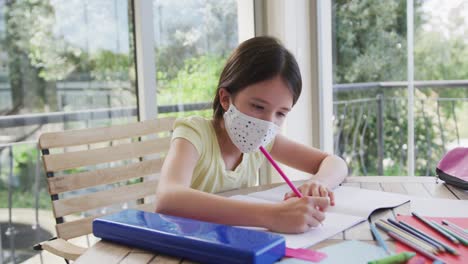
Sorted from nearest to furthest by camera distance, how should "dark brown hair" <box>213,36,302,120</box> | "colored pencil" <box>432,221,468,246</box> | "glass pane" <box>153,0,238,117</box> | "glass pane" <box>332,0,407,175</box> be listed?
"colored pencil" <box>432,221,468,246</box> < "dark brown hair" <box>213,36,302,120</box> < "glass pane" <box>153,0,238,117</box> < "glass pane" <box>332,0,407,175</box>

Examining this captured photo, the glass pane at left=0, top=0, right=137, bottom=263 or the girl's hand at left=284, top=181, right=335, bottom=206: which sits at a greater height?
the glass pane at left=0, top=0, right=137, bottom=263

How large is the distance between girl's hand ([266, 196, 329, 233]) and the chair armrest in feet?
1.57

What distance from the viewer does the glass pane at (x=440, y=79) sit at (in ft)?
9.43

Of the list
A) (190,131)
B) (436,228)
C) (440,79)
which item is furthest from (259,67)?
(440,79)

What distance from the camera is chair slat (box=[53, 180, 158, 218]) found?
1.35 m

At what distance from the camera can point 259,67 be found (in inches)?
47.4

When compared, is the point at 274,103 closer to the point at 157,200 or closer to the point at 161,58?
the point at 157,200

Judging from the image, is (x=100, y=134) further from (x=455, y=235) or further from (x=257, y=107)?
(x=455, y=235)

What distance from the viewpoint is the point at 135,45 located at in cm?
219

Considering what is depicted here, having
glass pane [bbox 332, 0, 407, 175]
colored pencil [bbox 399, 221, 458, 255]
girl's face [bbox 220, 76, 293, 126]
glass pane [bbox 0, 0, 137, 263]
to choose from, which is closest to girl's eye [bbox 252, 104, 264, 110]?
girl's face [bbox 220, 76, 293, 126]

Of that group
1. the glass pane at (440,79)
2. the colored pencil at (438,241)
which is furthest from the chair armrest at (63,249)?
the glass pane at (440,79)

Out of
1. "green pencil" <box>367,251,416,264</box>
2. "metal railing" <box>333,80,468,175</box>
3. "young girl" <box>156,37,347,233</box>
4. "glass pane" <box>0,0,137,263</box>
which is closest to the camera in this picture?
"green pencil" <box>367,251,416,264</box>

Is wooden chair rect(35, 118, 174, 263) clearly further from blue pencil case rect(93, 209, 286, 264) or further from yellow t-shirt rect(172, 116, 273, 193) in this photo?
blue pencil case rect(93, 209, 286, 264)

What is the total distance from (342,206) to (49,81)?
149 centimetres
